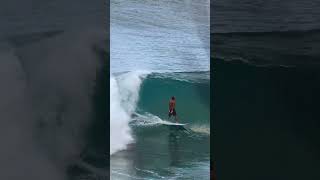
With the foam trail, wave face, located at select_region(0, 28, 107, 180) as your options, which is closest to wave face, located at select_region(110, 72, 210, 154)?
the foam trail

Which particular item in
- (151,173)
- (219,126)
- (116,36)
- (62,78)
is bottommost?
(151,173)

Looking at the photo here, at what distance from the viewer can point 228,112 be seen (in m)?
4.73

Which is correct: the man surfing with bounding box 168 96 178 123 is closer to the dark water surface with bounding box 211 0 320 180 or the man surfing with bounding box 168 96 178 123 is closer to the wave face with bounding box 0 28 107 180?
the dark water surface with bounding box 211 0 320 180

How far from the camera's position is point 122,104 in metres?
4.88

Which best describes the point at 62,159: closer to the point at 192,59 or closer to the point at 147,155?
the point at 147,155

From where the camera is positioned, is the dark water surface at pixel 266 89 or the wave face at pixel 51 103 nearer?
the dark water surface at pixel 266 89

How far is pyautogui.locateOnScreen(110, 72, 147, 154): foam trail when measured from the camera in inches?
191

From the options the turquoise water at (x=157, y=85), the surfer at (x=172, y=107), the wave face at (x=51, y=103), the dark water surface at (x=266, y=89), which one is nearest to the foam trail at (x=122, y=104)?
the turquoise water at (x=157, y=85)

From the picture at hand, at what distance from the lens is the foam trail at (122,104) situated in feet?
15.9

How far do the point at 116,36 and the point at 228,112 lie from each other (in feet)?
3.92

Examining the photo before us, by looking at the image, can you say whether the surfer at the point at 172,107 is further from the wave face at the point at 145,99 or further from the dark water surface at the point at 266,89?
the dark water surface at the point at 266,89

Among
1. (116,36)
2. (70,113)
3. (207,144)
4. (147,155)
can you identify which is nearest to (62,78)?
(70,113)

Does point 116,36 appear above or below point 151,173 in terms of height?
above

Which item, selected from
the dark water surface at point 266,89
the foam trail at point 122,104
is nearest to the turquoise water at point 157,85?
the foam trail at point 122,104
